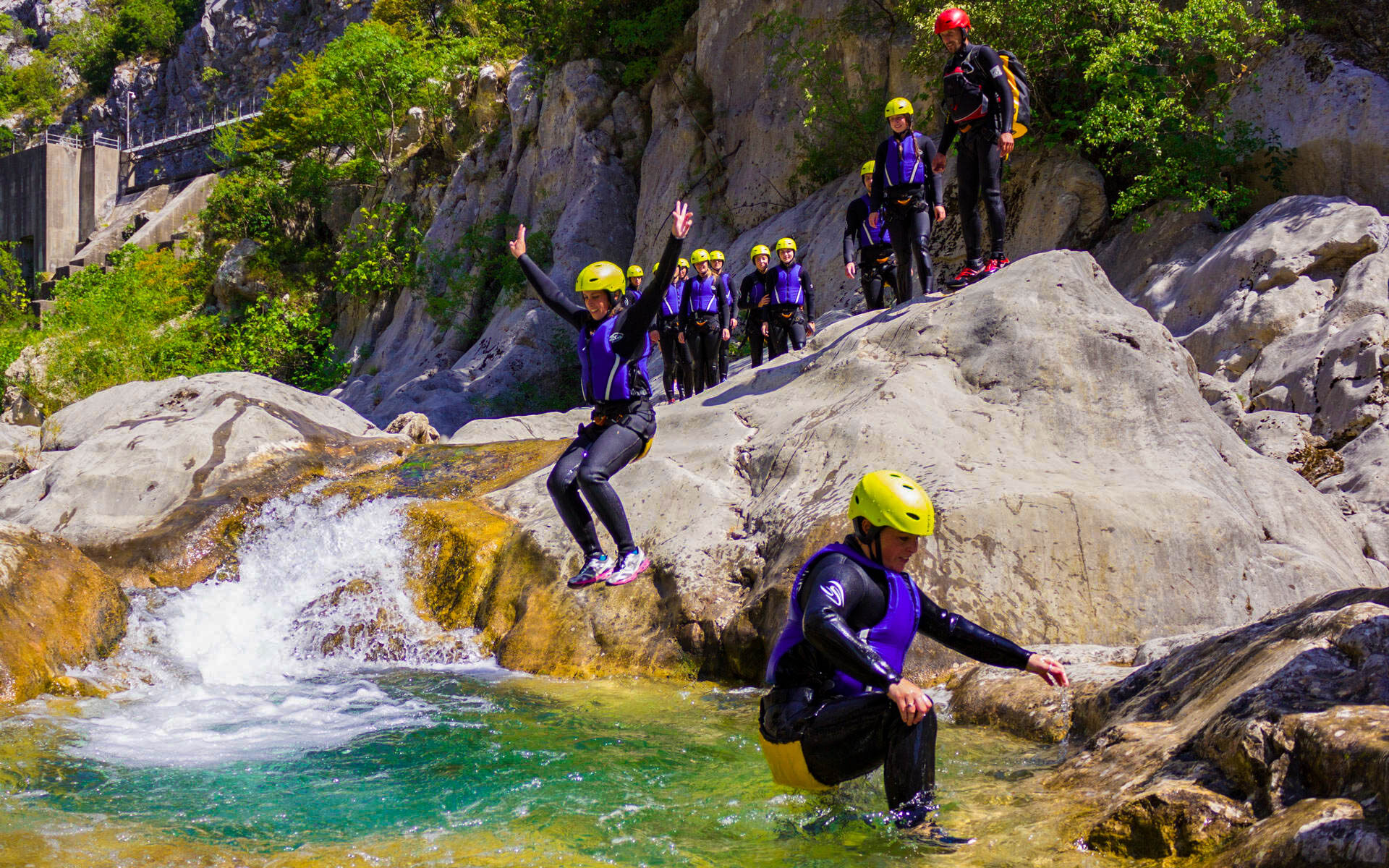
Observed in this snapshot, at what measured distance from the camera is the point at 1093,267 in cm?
868

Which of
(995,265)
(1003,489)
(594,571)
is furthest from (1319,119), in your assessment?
(594,571)

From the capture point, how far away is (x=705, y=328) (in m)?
12.2

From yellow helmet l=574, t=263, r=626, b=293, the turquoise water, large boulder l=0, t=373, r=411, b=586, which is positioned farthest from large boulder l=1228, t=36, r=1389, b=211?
large boulder l=0, t=373, r=411, b=586

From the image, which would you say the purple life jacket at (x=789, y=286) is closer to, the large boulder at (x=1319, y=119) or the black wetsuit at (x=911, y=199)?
the black wetsuit at (x=911, y=199)

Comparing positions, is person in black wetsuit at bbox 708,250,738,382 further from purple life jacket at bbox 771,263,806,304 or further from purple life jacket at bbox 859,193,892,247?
purple life jacket at bbox 859,193,892,247

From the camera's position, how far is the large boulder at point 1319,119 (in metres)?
11.6

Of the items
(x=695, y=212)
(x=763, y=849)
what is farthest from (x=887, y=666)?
(x=695, y=212)

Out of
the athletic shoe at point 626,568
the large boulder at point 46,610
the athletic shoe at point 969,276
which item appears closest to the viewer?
the athletic shoe at point 626,568

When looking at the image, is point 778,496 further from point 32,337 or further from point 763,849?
point 32,337

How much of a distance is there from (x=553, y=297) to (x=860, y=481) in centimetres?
275

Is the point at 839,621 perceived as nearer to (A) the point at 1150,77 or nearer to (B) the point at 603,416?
(B) the point at 603,416

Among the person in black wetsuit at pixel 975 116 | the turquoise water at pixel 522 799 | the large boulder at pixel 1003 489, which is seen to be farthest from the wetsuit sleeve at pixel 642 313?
the person in black wetsuit at pixel 975 116

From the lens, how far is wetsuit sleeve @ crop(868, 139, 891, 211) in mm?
9055

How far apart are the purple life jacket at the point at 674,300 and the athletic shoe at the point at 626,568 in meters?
6.45
